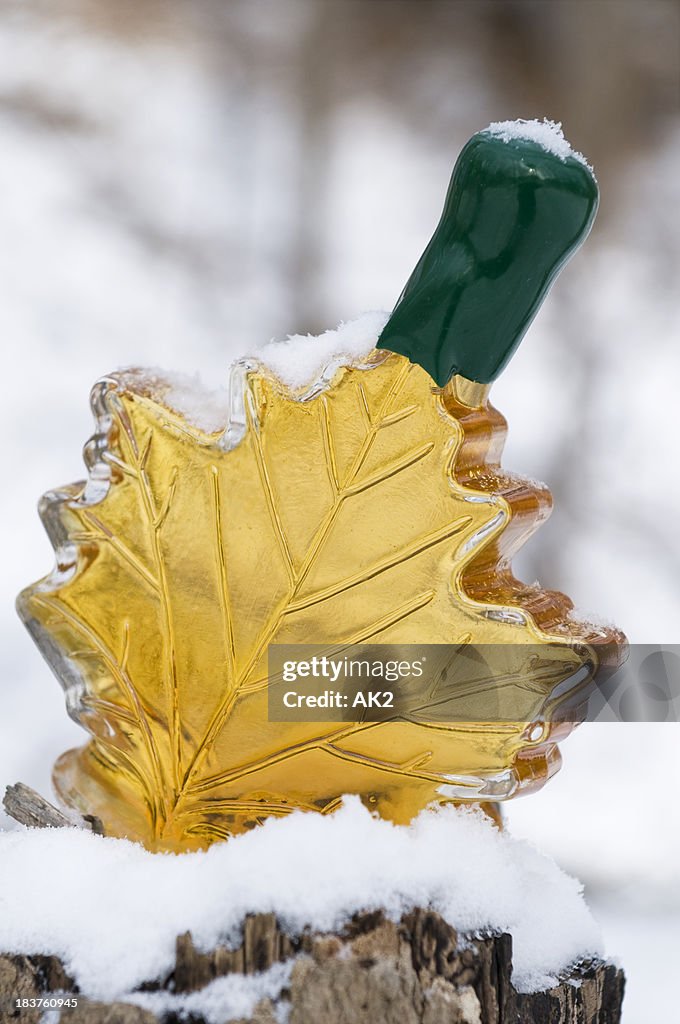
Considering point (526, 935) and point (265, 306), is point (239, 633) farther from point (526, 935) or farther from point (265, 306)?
point (265, 306)

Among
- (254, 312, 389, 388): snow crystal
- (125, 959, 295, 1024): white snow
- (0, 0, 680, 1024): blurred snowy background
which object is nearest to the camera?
(125, 959, 295, 1024): white snow

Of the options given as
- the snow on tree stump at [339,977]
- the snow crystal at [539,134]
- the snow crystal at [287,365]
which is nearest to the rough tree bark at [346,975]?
the snow on tree stump at [339,977]

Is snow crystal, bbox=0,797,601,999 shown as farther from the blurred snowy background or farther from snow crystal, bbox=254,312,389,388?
the blurred snowy background

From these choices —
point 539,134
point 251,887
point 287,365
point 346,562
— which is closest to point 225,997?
point 251,887

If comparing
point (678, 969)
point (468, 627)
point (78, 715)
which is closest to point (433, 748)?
point (468, 627)

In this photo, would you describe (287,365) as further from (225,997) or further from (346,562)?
(225,997)

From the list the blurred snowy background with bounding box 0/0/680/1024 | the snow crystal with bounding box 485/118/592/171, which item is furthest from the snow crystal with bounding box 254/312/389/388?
the blurred snowy background with bounding box 0/0/680/1024
